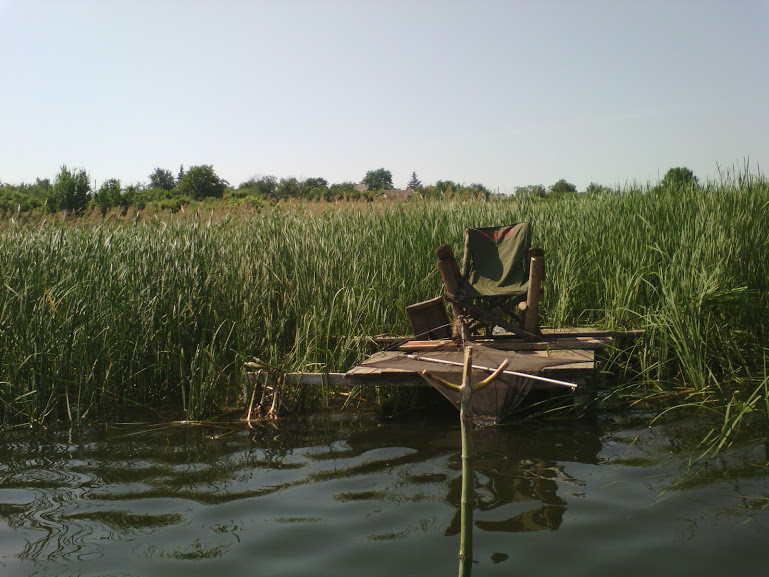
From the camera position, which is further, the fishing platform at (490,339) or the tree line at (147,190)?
the tree line at (147,190)

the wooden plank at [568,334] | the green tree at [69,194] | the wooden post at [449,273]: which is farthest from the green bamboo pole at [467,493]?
the green tree at [69,194]

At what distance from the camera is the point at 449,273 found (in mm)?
5379

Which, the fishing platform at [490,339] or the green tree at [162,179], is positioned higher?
the green tree at [162,179]

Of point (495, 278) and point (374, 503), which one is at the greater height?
point (495, 278)

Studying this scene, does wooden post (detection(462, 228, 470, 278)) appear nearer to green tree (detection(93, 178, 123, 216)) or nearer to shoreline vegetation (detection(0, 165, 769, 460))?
shoreline vegetation (detection(0, 165, 769, 460))

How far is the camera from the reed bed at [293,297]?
16.5 feet

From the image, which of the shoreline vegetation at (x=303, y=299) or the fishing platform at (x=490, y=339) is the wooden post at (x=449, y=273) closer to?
the fishing platform at (x=490, y=339)

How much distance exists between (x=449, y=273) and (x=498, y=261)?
465 mm

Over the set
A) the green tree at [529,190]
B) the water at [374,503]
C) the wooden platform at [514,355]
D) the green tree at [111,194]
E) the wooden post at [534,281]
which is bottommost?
the water at [374,503]

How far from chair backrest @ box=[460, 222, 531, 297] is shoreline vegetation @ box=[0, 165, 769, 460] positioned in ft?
2.58

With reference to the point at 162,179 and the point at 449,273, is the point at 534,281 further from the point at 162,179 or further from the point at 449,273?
the point at 162,179

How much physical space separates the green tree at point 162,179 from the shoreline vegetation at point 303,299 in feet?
83.9

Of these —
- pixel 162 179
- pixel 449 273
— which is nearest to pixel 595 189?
pixel 449 273

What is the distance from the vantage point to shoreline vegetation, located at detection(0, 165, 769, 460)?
5.02 metres
